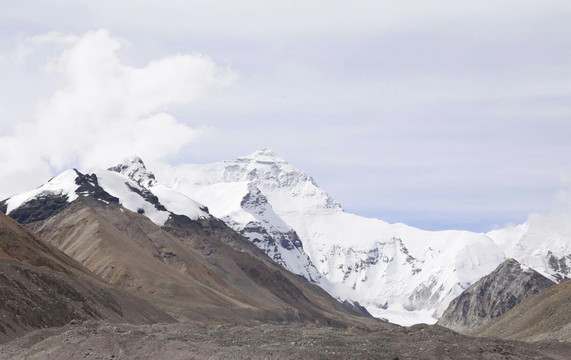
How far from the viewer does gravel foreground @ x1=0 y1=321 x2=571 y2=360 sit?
2908 inches

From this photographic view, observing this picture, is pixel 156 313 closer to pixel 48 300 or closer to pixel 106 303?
pixel 106 303

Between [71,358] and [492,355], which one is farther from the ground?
[492,355]

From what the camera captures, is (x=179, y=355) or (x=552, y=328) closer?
(x=179, y=355)

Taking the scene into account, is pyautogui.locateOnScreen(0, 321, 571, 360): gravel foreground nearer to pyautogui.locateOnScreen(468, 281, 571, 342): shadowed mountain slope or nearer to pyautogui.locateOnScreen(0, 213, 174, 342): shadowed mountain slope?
pyautogui.locateOnScreen(0, 213, 174, 342): shadowed mountain slope

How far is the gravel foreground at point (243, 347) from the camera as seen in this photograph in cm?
7388

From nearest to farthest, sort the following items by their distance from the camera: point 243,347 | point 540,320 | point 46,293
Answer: point 243,347 → point 46,293 → point 540,320

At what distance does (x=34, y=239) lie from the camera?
566 ft

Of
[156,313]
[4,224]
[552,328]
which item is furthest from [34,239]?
[552,328]

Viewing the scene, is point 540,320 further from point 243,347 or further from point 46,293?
point 243,347

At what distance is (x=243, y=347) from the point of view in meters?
75.9

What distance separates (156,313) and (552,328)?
61.4 meters

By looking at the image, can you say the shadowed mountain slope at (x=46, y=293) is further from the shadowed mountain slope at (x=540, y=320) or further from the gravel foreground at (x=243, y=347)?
the shadowed mountain slope at (x=540, y=320)

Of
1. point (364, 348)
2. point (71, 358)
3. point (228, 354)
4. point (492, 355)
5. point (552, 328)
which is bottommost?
point (71, 358)

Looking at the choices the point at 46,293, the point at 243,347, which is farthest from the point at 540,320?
the point at 243,347
